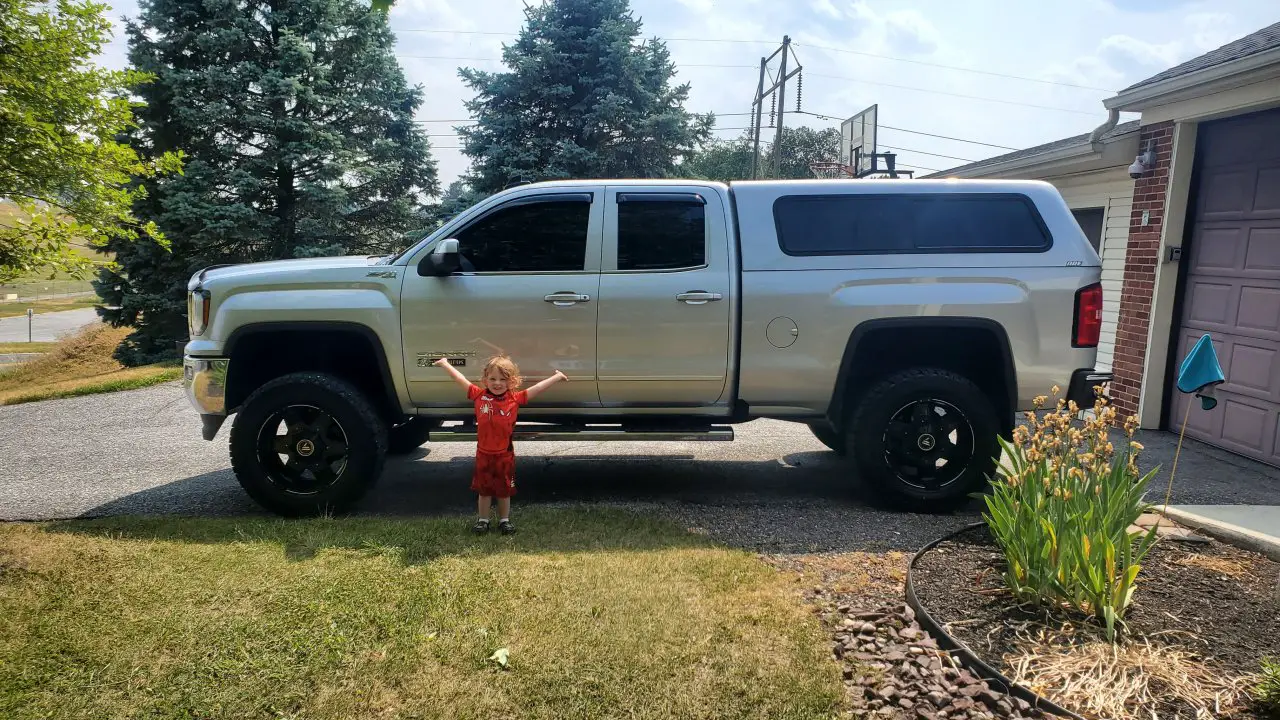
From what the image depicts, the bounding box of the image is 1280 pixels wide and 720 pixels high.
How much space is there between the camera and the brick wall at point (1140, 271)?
23.8 ft

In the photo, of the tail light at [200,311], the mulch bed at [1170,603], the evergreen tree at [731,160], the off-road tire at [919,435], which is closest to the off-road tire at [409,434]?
the tail light at [200,311]

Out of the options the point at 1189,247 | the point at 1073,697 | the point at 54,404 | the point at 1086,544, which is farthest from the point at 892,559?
the point at 54,404

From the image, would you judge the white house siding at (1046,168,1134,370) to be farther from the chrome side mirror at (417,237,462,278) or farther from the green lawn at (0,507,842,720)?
the chrome side mirror at (417,237,462,278)

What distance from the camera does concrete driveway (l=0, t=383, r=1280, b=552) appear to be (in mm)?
4920

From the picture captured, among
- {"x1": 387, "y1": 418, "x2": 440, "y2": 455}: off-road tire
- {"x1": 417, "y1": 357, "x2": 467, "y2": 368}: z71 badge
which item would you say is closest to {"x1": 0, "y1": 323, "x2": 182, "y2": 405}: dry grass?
{"x1": 387, "y1": 418, "x2": 440, "y2": 455}: off-road tire

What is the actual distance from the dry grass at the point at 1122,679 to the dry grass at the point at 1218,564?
3.29 feet

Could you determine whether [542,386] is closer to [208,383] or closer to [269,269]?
[269,269]

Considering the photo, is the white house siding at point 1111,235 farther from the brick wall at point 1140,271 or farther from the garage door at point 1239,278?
the garage door at point 1239,278

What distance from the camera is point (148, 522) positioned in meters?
4.74

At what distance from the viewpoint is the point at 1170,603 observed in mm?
3424

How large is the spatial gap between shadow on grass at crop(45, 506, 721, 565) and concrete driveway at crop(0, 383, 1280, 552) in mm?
363

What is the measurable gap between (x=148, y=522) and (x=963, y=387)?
5.11 m

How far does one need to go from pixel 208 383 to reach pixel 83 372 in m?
15.2

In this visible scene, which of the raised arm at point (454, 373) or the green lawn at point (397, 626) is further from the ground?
the raised arm at point (454, 373)
